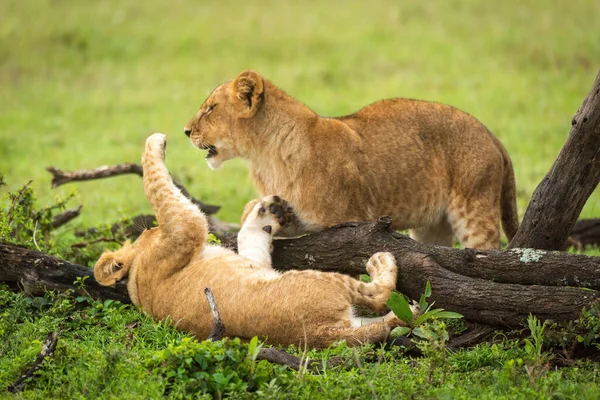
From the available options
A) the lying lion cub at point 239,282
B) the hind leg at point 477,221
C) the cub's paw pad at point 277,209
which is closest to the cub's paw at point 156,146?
the lying lion cub at point 239,282

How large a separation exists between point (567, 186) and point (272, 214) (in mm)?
1842

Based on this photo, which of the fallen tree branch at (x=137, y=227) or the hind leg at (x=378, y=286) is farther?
the fallen tree branch at (x=137, y=227)

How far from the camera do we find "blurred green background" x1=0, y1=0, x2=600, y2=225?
12742mm

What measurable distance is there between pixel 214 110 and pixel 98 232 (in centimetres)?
180

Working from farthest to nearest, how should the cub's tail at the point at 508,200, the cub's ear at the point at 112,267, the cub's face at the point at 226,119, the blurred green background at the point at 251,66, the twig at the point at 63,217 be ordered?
the blurred green background at the point at 251,66 < the twig at the point at 63,217 < the cub's tail at the point at 508,200 < the cub's face at the point at 226,119 < the cub's ear at the point at 112,267

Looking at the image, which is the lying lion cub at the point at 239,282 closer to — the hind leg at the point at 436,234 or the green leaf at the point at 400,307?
the green leaf at the point at 400,307

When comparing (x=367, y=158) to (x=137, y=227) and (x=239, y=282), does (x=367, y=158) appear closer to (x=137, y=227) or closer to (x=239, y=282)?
(x=239, y=282)

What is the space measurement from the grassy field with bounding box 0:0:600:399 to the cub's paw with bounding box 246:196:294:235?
97 cm

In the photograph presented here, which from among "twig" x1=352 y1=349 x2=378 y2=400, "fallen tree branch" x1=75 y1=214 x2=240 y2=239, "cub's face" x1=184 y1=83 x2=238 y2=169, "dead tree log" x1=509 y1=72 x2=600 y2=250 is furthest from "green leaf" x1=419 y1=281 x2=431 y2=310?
"fallen tree branch" x1=75 y1=214 x2=240 y2=239

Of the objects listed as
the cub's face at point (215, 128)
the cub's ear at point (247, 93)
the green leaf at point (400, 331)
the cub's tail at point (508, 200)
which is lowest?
the green leaf at point (400, 331)

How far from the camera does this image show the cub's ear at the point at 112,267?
5.76 m

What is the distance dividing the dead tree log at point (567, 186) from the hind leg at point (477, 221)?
661mm

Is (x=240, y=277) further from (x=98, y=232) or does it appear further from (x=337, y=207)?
(x=98, y=232)

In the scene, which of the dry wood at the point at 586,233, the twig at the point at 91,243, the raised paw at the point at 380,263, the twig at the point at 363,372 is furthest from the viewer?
the dry wood at the point at 586,233
